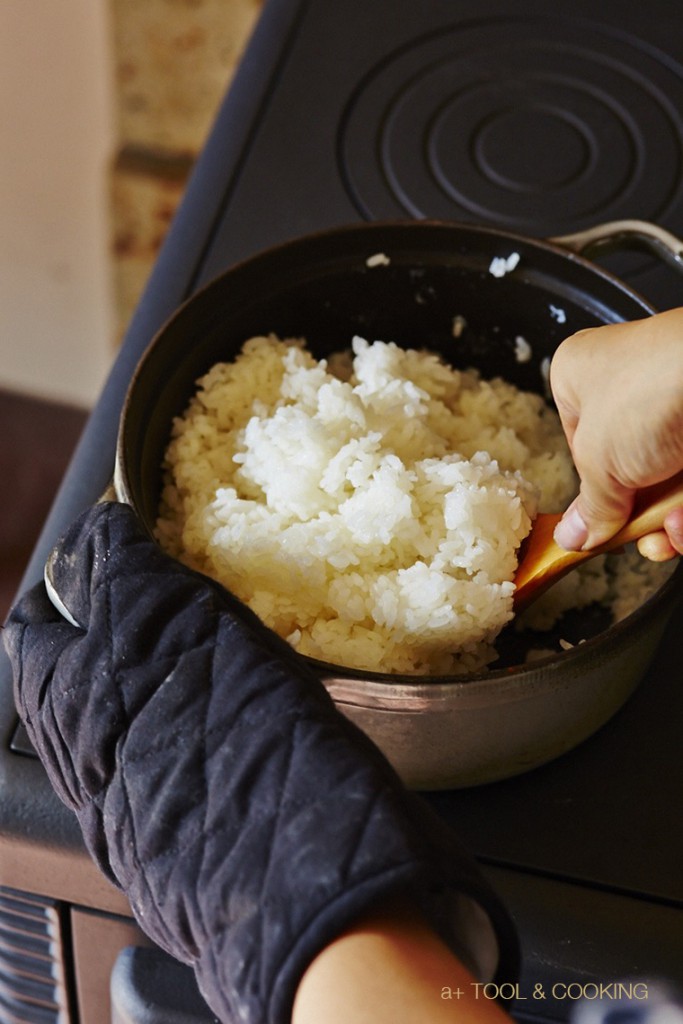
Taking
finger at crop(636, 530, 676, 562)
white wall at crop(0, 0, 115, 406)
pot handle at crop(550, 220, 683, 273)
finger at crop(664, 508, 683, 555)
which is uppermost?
pot handle at crop(550, 220, 683, 273)

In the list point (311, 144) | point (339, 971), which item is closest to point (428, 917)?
point (339, 971)

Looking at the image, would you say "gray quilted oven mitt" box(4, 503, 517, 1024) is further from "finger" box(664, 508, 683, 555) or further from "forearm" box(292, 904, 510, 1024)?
"finger" box(664, 508, 683, 555)

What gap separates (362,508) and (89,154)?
1147 millimetres

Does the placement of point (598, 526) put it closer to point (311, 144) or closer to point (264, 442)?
point (264, 442)

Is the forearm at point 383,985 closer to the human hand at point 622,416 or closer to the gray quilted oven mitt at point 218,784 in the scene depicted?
the gray quilted oven mitt at point 218,784

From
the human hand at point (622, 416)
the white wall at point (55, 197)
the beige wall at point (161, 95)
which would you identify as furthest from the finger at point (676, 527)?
the white wall at point (55, 197)

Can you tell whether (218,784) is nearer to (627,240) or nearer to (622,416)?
(622,416)

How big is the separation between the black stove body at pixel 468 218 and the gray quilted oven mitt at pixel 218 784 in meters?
0.09

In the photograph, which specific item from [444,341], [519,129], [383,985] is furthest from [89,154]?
[383,985]

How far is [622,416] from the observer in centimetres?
59

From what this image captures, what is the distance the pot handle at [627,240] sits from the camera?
0.79 m

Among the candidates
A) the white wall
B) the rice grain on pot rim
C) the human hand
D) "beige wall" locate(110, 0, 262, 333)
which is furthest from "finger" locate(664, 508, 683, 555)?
the white wall

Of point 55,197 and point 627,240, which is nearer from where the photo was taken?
point 627,240

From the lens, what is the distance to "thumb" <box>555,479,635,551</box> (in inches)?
24.4
